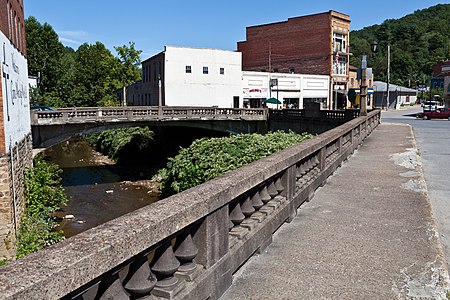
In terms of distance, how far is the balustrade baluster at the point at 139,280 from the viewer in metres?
2.55

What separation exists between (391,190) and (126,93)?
207ft

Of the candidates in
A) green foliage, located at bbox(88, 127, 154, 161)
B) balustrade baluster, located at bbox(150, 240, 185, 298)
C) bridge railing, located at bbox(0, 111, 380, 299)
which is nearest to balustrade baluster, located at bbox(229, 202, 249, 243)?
bridge railing, located at bbox(0, 111, 380, 299)

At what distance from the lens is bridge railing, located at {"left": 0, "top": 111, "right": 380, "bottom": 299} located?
6.19 feet

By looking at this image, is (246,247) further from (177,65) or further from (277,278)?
(177,65)

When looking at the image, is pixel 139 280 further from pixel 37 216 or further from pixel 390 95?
pixel 390 95

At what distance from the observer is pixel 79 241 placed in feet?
7.13

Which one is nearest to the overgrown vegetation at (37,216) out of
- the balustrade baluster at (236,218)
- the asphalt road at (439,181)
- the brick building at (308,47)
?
the balustrade baluster at (236,218)

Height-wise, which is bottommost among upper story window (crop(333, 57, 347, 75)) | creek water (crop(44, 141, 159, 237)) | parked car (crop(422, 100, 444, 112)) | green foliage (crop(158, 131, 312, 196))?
creek water (crop(44, 141, 159, 237))

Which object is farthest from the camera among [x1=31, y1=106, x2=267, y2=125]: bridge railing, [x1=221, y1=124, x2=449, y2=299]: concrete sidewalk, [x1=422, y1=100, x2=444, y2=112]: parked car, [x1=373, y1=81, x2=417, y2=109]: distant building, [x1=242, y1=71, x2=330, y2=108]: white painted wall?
[x1=373, y1=81, x2=417, y2=109]: distant building

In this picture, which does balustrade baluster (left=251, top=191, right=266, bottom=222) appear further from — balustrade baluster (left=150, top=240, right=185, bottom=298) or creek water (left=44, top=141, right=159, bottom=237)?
creek water (left=44, top=141, right=159, bottom=237)

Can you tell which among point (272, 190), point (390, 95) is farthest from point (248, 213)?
point (390, 95)

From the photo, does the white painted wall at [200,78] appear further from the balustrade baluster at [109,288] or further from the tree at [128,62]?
the balustrade baluster at [109,288]

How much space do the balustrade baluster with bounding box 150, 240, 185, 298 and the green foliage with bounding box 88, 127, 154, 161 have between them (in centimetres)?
3932

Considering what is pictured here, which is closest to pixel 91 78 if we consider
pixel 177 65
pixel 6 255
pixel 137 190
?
pixel 177 65
